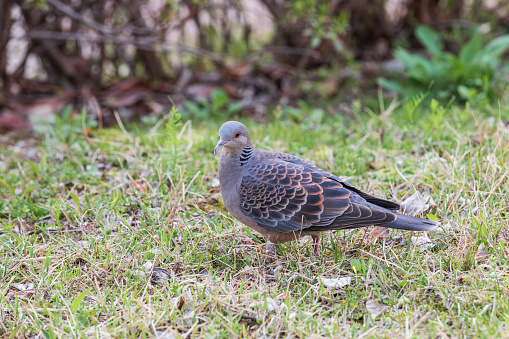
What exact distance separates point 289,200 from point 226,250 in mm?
537

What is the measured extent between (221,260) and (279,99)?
3686 mm

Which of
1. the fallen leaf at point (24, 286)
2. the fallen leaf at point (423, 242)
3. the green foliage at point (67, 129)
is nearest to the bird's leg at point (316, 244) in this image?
the fallen leaf at point (423, 242)

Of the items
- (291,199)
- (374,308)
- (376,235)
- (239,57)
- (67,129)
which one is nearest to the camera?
(374,308)

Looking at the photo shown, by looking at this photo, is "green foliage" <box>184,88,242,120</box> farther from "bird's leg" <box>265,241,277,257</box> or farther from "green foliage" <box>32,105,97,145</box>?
"bird's leg" <box>265,241,277,257</box>

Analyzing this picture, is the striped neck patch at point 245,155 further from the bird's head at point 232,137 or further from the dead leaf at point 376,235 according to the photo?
the dead leaf at point 376,235

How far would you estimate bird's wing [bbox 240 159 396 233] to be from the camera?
9.23ft

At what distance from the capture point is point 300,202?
2914 millimetres

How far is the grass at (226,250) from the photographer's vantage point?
2.43 m

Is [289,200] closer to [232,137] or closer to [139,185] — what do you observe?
[232,137]

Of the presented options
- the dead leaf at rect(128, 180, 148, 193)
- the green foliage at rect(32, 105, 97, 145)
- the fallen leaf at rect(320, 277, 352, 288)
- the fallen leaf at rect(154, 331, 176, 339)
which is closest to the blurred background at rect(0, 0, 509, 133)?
the green foliage at rect(32, 105, 97, 145)

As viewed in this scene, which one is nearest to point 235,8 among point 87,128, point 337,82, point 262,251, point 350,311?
point 337,82

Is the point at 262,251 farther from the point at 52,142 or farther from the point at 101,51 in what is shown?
the point at 101,51

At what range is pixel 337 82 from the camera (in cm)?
629

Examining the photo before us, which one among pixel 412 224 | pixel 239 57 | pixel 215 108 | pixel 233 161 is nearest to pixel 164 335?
pixel 233 161
